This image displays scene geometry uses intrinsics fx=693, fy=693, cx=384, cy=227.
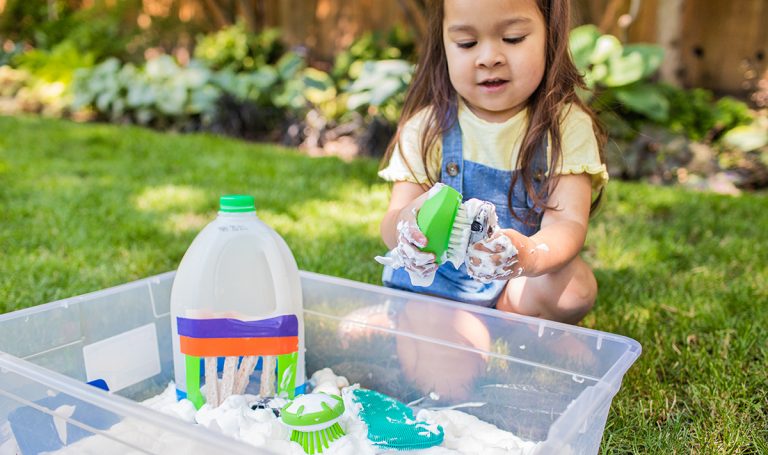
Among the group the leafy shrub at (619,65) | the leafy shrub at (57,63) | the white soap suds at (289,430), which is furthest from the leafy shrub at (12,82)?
the white soap suds at (289,430)

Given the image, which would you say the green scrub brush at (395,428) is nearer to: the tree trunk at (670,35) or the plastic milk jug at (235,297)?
the plastic milk jug at (235,297)

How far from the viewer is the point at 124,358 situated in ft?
4.16

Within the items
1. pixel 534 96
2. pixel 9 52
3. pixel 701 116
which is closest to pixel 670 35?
pixel 701 116

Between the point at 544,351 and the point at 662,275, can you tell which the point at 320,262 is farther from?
the point at 662,275

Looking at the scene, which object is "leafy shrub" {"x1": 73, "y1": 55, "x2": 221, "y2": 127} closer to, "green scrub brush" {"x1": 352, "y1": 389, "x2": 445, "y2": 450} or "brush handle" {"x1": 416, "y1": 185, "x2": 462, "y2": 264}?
"green scrub brush" {"x1": 352, "y1": 389, "x2": 445, "y2": 450}

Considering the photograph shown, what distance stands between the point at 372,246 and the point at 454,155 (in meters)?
0.66

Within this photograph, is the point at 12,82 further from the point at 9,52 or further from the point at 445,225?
the point at 445,225

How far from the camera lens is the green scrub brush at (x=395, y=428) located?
1.05 meters

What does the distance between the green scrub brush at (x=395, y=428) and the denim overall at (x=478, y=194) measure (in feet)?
0.78

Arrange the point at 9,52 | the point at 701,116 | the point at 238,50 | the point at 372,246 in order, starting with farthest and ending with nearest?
the point at 9,52 < the point at 238,50 < the point at 701,116 < the point at 372,246

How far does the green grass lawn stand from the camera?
43.8 inches

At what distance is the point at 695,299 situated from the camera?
1532 mm

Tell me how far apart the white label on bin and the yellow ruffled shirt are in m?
0.55

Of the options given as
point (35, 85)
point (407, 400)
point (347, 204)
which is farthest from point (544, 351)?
point (35, 85)
